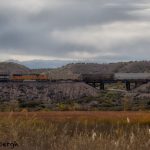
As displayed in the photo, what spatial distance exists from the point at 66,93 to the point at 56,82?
3.75 meters

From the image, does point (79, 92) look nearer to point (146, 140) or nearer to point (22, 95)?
point (22, 95)

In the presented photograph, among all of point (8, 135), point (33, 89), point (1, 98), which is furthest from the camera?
point (33, 89)

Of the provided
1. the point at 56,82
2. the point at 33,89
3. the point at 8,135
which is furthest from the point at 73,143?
the point at 56,82

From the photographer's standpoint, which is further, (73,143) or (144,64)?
(144,64)

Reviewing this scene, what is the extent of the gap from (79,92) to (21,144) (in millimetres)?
60608

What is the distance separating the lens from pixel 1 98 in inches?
2511

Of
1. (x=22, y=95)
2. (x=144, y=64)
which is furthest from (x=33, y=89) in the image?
(x=144, y=64)

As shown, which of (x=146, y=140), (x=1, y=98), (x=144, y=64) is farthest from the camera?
(x=144, y=64)

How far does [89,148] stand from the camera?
983 cm

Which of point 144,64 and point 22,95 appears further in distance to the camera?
point 144,64

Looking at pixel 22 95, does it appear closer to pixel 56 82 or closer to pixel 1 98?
pixel 1 98

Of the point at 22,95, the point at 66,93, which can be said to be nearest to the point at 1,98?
the point at 22,95

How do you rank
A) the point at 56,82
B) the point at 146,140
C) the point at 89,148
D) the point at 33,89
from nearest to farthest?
the point at 89,148, the point at 146,140, the point at 33,89, the point at 56,82

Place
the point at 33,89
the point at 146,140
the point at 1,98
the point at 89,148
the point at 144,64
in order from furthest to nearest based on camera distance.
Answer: the point at 144,64 → the point at 33,89 → the point at 1,98 → the point at 146,140 → the point at 89,148
